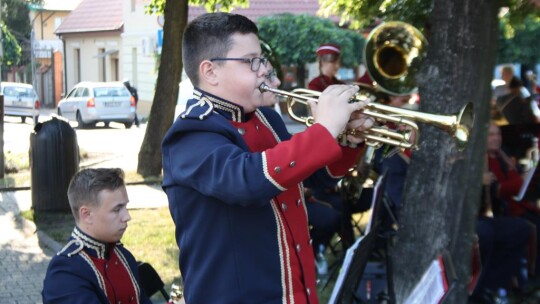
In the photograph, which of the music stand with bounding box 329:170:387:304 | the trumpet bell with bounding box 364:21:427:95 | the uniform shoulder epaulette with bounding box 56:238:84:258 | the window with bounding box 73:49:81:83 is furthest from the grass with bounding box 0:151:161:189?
the window with bounding box 73:49:81:83

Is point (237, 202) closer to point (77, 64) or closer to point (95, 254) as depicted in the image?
point (95, 254)

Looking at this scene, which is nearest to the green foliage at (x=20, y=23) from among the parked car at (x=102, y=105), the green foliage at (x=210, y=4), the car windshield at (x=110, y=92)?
the parked car at (x=102, y=105)

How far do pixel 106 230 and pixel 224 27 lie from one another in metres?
1.44

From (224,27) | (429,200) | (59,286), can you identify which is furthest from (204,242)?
(429,200)

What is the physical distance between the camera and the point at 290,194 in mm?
2727

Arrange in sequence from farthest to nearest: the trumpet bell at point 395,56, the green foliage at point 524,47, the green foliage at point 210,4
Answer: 1. the green foliage at point 524,47
2. the green foliage at point 210,4
3. the trumpet bell at point 395,56

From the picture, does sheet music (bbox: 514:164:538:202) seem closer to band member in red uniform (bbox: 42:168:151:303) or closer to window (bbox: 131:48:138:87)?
band member in red uniform (bbox: 42:168:151:303)

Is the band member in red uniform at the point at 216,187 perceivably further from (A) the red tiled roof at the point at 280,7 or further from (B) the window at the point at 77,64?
(B) the window at the point at 77,64

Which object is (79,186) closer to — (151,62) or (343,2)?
(343,2)

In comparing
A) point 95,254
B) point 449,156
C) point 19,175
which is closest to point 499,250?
point 449,156

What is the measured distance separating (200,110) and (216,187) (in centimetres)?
30

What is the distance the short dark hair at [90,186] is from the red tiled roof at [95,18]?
113 ft

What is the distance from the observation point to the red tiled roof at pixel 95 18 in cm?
3897

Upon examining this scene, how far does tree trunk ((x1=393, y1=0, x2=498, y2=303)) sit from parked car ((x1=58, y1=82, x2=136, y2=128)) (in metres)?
22.1
